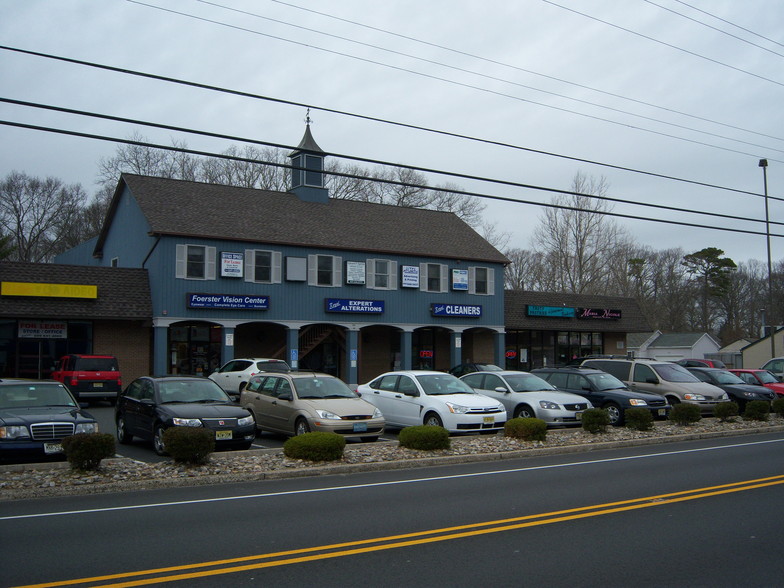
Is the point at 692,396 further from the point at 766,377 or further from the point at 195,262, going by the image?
the point at 195,262

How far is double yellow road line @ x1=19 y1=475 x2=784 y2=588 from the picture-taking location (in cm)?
647

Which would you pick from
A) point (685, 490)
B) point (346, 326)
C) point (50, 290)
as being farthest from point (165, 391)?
point (346, 326)

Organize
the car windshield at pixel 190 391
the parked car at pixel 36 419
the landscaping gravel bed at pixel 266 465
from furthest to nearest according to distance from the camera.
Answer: the car windshield at pixel 190 391 < the parked car at pixel 36 419 < the landscaping gravel bed at pixel 266 465

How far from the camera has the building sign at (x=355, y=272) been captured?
3612 centimetres

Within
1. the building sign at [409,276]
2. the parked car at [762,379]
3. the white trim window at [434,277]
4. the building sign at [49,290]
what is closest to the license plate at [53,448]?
the building sign at [49,290]

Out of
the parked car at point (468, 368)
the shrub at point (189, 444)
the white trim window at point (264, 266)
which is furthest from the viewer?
the white trim window at point (264, 266)

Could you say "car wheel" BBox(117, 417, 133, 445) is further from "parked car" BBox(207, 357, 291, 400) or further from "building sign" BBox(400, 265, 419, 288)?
"building sign" BBox(400, 265, 419, 288)

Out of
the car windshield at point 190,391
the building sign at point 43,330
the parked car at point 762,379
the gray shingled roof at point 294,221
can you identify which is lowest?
the parked car at point 762,379

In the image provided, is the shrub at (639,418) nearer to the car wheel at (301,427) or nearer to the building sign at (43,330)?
the car wheel at (301,427)

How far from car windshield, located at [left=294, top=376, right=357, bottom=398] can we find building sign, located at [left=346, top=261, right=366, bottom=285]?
18951 millimetres

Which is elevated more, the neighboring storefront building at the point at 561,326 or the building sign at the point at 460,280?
the building sign at the point at 460,280

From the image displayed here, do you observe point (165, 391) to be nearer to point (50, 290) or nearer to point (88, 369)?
point (88, 369)

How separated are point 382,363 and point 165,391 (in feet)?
82.9

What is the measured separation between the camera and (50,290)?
95.9ft
